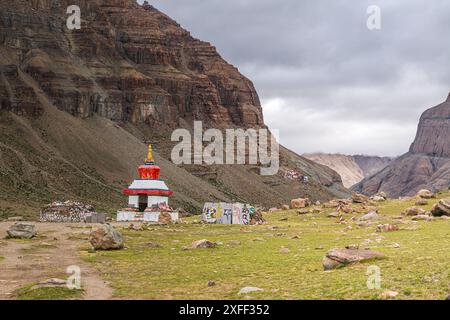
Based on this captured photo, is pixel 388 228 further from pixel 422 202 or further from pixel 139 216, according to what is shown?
pixel 139 216

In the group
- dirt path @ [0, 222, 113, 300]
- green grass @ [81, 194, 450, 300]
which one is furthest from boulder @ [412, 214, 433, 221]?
dirt path @ [0, 222, 113, 300]

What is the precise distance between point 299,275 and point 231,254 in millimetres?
11499

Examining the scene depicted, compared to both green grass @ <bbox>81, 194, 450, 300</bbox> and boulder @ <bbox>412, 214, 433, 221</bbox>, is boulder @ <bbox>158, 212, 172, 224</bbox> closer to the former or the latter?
green grass @ <bbox>81, 194, 450, 300</bbox>

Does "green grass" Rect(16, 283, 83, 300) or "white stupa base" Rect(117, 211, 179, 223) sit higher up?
"white stupa base" Rect(117, 211, 179, 223)

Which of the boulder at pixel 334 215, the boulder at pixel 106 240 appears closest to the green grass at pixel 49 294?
the boulder at pixel 106 240

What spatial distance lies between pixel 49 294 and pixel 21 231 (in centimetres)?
3056

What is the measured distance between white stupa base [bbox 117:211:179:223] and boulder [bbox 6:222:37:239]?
30.6m

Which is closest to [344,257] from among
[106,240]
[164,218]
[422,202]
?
[106,240]

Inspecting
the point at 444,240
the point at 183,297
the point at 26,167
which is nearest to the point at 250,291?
the point at 183,297

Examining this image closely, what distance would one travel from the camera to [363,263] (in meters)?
24.8

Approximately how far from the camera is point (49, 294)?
2066 cm

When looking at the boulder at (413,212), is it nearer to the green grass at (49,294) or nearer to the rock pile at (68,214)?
the rock pile at (68,214)

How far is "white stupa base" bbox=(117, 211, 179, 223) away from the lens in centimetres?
8038

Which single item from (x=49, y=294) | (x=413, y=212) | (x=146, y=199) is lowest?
(x=49, y=294)
